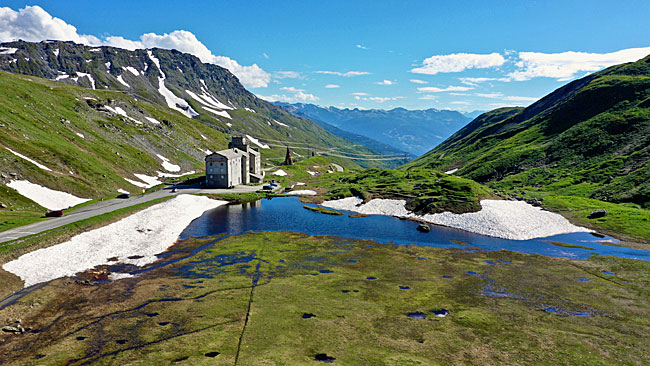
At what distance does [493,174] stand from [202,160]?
14599 centimetres

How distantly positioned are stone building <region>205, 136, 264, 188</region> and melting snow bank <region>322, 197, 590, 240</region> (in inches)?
2038

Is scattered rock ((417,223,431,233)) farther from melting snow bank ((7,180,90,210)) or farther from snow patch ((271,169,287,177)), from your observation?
snow patch ((271,169,287,177))

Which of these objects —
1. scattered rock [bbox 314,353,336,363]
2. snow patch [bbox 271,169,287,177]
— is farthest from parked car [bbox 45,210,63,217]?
snow patch [bbox 271,169,287,177]

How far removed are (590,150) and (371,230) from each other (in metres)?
120

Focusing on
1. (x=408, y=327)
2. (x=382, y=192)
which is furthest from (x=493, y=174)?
(x=408, y=327)

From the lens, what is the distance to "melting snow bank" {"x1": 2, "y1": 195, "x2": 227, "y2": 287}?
4659cm

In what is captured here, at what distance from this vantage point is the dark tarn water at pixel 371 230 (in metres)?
62.1

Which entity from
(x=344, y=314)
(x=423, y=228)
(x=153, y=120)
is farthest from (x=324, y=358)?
(x=153, y=120)

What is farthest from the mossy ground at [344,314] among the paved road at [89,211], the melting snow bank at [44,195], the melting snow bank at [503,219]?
the melting snow bank at [44,195]

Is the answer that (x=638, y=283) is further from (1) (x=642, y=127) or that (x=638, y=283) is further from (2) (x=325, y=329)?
(1) (x=642, y=127)

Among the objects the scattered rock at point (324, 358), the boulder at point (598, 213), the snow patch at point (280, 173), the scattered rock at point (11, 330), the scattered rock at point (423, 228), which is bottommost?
the scattered rock at point (324, 358)

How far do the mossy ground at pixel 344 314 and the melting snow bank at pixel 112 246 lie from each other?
5.41 meters

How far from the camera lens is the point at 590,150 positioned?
139m

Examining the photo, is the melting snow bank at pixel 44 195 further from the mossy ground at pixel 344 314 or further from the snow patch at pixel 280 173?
the snow patch at pixel 280 173
